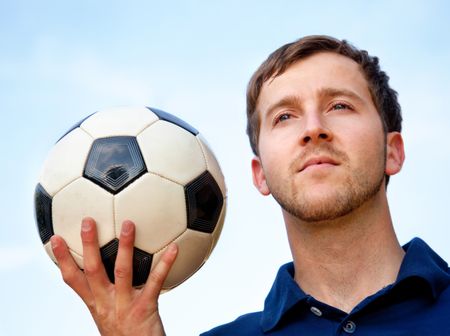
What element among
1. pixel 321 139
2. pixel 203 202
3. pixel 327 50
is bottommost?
pixel 203 202

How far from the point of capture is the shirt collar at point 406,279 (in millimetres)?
3594

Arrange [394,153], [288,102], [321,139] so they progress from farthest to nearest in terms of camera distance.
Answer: [394,153]
[288,102]
[321,139]

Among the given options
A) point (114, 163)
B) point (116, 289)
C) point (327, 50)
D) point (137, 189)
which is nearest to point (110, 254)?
point (116, 289)

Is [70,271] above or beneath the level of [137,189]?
beneath

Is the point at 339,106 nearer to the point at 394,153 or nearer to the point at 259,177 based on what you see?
the point at 394,153

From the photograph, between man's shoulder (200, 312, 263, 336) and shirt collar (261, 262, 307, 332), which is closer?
shirt collar (261, 262, 307, 332)

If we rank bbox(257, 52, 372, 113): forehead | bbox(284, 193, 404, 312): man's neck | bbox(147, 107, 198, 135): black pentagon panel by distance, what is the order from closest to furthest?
bbox(284, 193, 404, 312): man's neck, bbox(147, 107, 198, 135): black pentagon panel, bbox(257, 52, 372, 113): forehead

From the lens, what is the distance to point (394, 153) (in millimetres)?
4414

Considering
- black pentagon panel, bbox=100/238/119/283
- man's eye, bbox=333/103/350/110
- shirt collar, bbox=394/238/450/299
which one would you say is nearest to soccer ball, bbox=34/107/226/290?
black pentagon panel, bbox=100/238/119/283

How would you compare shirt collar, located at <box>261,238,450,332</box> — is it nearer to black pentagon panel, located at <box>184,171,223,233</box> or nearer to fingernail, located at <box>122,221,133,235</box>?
black pentagon panel, located at <box>184,171,223,233</box>

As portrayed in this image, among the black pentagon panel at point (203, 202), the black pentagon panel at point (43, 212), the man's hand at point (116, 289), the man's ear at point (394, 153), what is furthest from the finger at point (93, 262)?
→ the man's ear at point (394, 153)

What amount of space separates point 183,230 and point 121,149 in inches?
25.9

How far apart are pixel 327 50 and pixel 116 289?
2.38 metres

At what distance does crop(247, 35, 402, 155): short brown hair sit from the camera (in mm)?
4371
